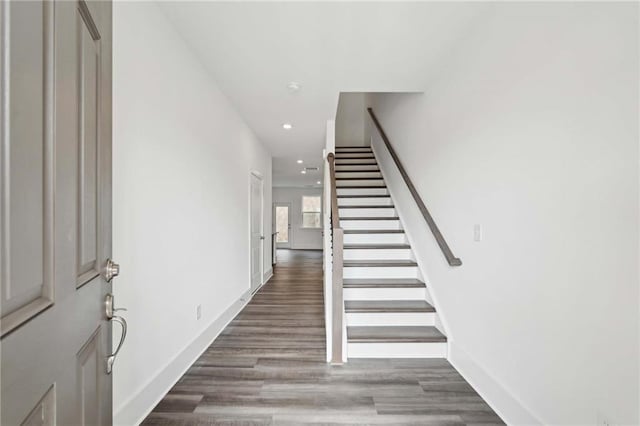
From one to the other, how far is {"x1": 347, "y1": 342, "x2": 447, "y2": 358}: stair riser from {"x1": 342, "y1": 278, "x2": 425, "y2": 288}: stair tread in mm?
604

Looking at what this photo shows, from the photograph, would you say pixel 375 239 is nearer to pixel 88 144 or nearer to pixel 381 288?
pixel 381 288

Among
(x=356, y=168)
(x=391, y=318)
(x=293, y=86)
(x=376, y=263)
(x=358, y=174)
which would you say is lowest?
(x=391, y=318)

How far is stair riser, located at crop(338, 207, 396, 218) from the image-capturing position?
4254 millimetres

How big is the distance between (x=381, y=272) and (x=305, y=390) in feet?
5.08

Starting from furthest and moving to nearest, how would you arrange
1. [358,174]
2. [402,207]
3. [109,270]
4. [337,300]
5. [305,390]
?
1. [358,174]
2. [402,207]
3. [337,300]
4. [305,390]
5. [109,270]

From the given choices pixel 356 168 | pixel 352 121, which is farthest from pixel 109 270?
pixel 352 121

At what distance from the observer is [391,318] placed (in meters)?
2.73

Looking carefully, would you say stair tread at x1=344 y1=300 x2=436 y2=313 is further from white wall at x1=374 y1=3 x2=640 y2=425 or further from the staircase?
white wall at x1=374 y1=3 x2=640 y2=425

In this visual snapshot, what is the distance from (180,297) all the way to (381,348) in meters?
1.67

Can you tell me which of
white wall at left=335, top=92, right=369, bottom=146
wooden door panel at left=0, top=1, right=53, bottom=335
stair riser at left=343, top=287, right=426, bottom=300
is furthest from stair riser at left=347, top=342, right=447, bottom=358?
white wall at left=335, top=92, right=369, bottom=146

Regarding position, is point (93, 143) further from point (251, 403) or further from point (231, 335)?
point (231, 335)

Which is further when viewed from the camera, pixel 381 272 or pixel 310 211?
pixel 310 211

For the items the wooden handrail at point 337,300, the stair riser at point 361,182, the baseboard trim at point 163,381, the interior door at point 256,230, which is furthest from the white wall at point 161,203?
the stair riser at point 361,182

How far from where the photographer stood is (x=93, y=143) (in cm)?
82
